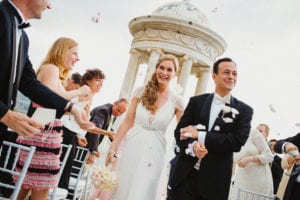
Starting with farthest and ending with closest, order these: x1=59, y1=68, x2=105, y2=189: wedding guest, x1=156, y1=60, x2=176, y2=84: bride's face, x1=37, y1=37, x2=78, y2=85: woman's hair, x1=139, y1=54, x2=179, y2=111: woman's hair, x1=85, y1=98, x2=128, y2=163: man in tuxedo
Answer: x1=85, y1=98, x2=128, y2=163: man in tuxedo
x1=59, y1=68, x2=105, y2=189: wedding guest
x1=156, y1=60, x2=176, y2=84: bride's face
x1=139, y1=54, x2=179, y2=111: woman's hair
x1=37, y1=37, x2=78, y2=85: woman's hair

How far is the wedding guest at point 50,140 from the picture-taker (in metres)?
2.99

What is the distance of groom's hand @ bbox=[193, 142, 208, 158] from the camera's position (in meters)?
2.62

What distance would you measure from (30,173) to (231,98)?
85.1 inches

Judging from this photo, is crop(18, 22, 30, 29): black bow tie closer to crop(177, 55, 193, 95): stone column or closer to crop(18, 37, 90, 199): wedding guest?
crop(18, 37, 90, 199): wedding guest

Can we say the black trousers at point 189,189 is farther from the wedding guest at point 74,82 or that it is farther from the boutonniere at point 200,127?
the wedding guest at point 74,82

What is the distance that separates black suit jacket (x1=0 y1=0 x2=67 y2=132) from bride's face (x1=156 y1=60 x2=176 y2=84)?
205cm

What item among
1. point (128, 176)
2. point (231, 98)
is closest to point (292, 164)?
point (231, 98)

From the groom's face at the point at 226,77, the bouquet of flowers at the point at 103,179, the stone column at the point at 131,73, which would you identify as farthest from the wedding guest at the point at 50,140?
the stone column at the point at 131,73

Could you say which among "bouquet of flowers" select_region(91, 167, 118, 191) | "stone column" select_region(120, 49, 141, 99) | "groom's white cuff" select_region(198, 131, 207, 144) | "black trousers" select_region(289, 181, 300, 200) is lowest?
"bouquet of flowers" select_region(91, 167, 118, 191)

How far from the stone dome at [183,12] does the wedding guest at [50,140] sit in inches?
608

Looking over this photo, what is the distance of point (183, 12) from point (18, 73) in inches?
717

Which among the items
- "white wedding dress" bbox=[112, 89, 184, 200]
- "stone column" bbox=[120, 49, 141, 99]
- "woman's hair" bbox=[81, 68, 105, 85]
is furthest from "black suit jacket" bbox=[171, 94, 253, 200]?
"stone column" bbox=[120, 49, 141, 99]

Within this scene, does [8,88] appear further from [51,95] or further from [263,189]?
[263,189]

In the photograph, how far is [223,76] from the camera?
314 centimetres
